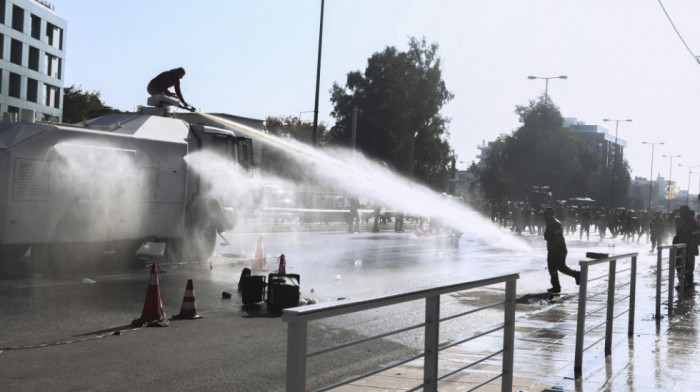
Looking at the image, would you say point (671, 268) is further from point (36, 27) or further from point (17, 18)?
point (36, 27)

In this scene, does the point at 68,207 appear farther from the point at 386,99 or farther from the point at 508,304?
the point at 386,99

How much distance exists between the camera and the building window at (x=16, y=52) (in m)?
58.7

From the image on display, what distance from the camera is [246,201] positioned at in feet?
58.6

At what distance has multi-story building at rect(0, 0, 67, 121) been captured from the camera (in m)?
57.2

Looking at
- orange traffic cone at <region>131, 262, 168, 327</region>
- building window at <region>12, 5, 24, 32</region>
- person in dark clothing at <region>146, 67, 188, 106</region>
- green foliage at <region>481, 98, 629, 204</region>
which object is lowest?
orange traffic cone at <region>131, 262, 168, 327</region>

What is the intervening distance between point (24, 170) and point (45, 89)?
182 feet

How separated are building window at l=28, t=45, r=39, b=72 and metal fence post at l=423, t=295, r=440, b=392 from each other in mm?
64327

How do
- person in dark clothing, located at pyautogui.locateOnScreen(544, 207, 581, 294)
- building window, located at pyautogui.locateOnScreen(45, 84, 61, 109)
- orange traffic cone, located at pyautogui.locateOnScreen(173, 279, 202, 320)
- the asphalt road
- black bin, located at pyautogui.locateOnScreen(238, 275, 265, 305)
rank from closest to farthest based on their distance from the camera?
1. the asphalt road
2. orange traffic cone, located at pyautogui.locateOnScreen(173, 279, 202, 320)
3. black bin, located at pyautogui.locateOnScreen(238, 275, 265, 305)
4. person in dark clothing, located at pyautogui.locateOnScreen(544, 207, 581, 294)
5. building window, located at pyautogui.locateOnScreen(45, 84, 61, 109)

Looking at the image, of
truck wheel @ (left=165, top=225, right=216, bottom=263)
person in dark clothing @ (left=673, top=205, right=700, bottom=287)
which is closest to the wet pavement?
person in dark clothing @ (left=673, top=205, right=700, bottom=287)

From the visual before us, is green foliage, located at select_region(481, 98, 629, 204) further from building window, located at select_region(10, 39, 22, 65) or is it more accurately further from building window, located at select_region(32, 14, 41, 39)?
building window, located at select_region(10, 39, 22, 65)

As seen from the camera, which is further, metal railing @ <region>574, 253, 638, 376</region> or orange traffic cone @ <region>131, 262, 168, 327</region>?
orange traffic cone @ <region>131, 262, 168, 327</region>

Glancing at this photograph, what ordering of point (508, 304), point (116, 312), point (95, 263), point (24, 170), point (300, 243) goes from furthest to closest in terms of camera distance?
point (300, 243)
point (95, 263)
point (24, 170)
point (116, 312)
point (508, 304)

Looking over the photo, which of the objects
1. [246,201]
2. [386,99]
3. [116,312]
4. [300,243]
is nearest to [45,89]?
[386,99]

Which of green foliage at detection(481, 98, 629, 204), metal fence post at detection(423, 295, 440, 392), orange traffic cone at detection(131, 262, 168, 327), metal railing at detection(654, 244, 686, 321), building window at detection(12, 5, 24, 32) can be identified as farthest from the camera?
green foliage at detection(481, 98, 629, 204)
